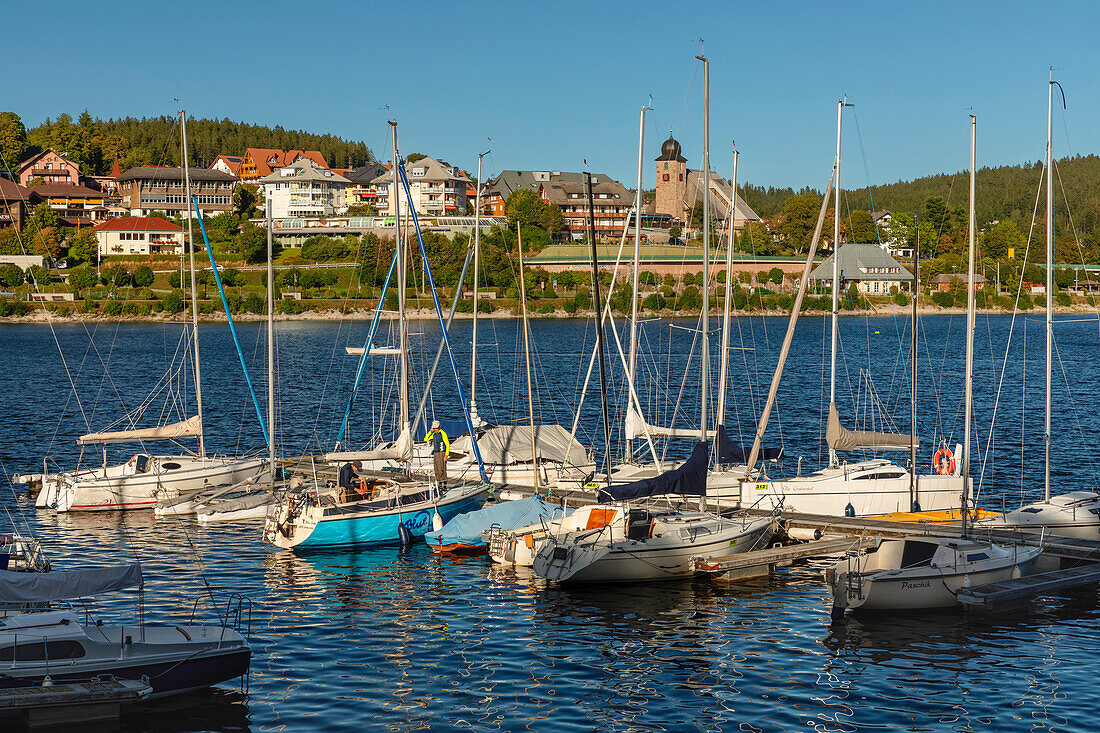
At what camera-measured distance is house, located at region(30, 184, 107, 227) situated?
18750 centimetres

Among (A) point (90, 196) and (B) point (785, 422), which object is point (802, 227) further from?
(B) point (785, 422)

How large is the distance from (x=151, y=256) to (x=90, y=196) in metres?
39.4

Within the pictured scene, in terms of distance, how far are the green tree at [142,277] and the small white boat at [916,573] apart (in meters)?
148

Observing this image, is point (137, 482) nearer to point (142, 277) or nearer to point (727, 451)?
point (727, 451)

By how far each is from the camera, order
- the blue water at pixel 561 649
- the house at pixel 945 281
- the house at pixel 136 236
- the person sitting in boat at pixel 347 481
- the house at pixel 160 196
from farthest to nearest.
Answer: the house at pixel 160 196, the house at pixel 945 281, the house at pixel 136 236, the person sitting in boat at pixel 347 481, the blue water at pixel 561 649

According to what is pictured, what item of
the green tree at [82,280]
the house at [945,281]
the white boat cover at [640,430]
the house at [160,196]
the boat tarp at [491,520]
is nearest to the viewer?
the boat tarp at [491,520]

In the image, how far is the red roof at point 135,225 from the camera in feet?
556

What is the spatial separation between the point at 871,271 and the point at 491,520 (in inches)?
6502

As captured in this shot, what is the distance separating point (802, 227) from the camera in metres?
199

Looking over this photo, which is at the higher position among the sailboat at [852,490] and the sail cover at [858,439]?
the sail cover at [858,439]

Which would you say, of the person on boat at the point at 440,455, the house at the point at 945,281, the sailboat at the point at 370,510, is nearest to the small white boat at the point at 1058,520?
the sailboat at the point at 370,510

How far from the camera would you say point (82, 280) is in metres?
154

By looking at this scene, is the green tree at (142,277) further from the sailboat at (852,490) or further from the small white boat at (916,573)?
the small white boat at (916,573)

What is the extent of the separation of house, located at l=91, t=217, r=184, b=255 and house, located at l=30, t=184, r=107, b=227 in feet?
54.4
